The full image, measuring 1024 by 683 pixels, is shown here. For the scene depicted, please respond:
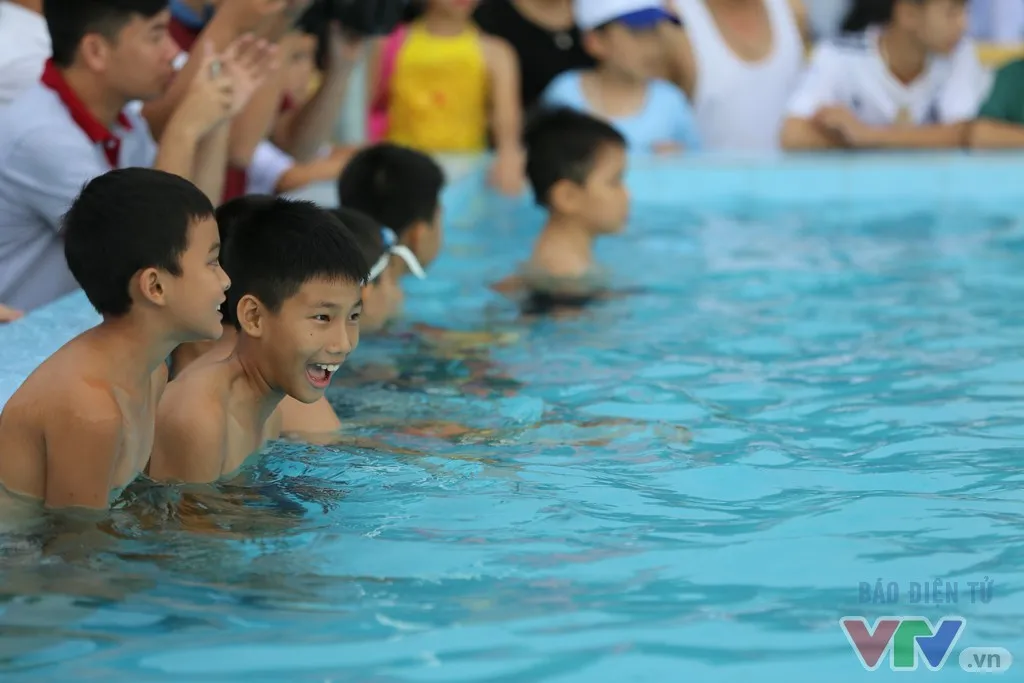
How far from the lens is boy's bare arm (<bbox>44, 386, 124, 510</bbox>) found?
311 cm

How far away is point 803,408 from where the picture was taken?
4543 millimetres

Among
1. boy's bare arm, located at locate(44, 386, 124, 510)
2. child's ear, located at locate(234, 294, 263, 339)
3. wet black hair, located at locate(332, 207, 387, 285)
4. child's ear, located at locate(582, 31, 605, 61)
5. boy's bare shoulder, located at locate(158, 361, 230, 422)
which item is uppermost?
child's ear, located at locate(582, 31, 605, 61)

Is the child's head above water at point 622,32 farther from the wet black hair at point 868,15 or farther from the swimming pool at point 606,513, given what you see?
the swimming pool at point 606,513

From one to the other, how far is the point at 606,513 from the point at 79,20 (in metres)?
2.32

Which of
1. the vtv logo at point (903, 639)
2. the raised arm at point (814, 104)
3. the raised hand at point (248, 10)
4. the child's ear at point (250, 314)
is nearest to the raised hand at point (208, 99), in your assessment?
the raised hand at point (248, 10)

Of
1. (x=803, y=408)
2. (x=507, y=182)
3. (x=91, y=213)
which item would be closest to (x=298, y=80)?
(x=507, y=182)

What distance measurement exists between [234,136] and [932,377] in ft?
8.47

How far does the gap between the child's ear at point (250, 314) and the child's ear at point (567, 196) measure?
3.20 m

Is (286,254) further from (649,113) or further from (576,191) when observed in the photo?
(649,113)

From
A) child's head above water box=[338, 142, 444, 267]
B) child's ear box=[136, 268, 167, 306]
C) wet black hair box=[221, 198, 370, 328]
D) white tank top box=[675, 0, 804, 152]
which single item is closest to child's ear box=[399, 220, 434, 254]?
child's head above water box=[338, 142, 444, 267]

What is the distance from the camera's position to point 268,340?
3.58 metres

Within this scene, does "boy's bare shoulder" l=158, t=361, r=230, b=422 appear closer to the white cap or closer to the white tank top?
the white cap

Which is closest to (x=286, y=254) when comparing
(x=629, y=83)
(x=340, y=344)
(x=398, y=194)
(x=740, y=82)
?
(x=340, y=344)

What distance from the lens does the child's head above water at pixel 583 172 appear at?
664 centimetres
